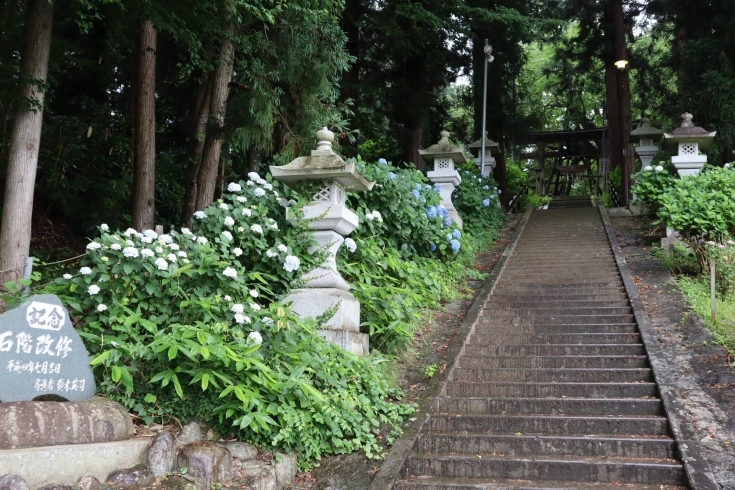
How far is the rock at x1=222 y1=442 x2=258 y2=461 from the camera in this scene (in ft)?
16.0

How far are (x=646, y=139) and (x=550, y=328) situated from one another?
11.0 m

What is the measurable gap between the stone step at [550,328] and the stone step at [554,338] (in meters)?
0.16

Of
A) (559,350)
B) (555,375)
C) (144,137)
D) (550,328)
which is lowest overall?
(555,375)

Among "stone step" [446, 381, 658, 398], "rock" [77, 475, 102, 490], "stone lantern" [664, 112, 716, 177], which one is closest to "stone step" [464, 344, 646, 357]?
"stone step" [446, 381, 658, 398]

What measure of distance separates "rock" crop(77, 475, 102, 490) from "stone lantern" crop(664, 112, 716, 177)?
11.0 m

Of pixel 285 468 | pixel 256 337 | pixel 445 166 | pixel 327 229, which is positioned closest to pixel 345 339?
pixel 327 229

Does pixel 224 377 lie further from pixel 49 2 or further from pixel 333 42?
pixel 333 42

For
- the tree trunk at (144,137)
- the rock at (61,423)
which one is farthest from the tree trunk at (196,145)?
the rock at (61,423)

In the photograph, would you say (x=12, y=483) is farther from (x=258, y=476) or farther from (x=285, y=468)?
(x=285, y=468)

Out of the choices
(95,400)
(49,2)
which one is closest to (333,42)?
(49,2)

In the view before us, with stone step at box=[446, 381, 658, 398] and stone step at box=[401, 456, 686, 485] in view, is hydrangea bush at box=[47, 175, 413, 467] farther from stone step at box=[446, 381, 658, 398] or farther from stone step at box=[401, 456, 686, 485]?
stone step at box=[446, 381, 658, 398]

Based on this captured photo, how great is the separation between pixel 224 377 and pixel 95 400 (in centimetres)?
85

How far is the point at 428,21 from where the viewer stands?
13297 mm

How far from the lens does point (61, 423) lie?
13.4 ft
